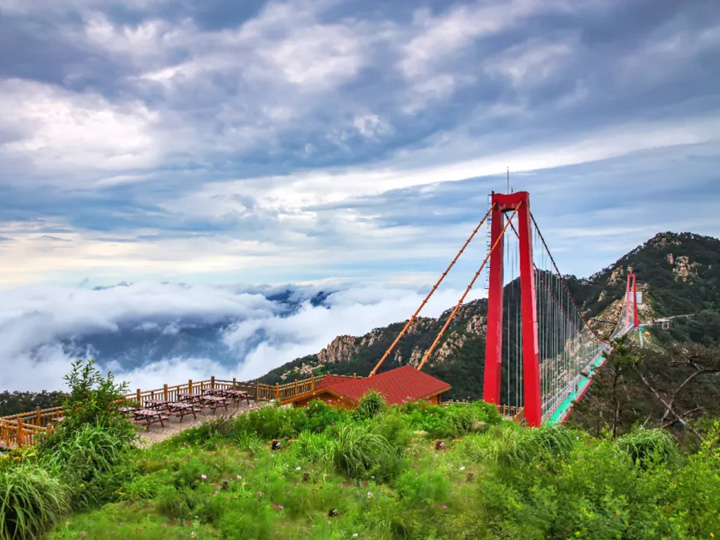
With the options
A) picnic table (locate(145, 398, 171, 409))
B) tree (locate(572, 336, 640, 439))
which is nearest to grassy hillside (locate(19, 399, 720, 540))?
tree (locate(572, 336, 640, 439))

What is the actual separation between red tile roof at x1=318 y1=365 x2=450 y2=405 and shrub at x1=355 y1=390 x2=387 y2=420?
593cm

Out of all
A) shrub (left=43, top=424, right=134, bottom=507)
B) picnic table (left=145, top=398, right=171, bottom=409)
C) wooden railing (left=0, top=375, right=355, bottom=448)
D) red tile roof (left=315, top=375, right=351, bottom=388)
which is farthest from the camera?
red tile roof (left=315, top=375, right=351, bottom=388)

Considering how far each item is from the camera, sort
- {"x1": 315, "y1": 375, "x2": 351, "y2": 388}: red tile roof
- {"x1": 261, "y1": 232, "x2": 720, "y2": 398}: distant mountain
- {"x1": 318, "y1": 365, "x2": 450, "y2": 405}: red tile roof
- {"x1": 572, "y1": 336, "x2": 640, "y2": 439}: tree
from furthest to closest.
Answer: {"x1": 261, "y1": 232, "x2": 720, "y2": 398}: distant mountain, {"x1": 315, "y1": 375, "x2": 351, "y2": 388}: red tile roof, {"x1": 318, "y1": 365, "x2": 450, "y2": 405}: red tile roof, {"x1": 572, "y1": 336, "x2": 640, "y2": 439}: tree

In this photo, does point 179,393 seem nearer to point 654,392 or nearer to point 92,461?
point 92,461

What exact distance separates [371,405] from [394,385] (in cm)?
981

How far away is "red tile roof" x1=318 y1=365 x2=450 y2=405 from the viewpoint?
768 inches

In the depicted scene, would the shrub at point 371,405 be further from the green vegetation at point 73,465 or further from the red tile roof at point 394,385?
the red tile roof at point 394,385

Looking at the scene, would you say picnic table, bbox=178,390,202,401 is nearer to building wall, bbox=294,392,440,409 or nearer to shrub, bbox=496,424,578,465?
building wall, bbox=294,392,440,409

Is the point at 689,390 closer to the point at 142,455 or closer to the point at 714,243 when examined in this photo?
the point at 142,455

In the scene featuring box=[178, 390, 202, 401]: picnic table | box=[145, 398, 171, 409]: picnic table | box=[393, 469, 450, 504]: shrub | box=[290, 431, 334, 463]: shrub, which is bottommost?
box=[178, 390, 202, 401]: picnic table

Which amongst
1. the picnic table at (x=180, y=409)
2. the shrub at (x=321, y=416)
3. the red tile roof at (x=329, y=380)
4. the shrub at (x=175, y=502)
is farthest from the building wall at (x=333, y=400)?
the shrub at (x=175, y=502)

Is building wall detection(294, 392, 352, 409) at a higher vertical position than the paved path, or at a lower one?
higher

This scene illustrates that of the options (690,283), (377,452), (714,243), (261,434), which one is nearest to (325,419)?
(261,434)

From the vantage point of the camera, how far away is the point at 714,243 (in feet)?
308
